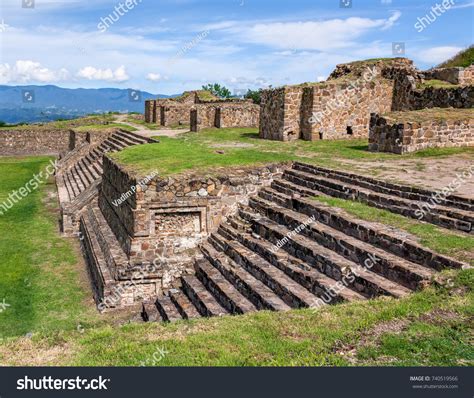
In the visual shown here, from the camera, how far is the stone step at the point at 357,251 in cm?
680

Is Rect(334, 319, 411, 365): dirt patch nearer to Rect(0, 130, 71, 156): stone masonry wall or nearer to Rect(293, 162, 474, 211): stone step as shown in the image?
Rect(293, 162, 474, 211): stone step

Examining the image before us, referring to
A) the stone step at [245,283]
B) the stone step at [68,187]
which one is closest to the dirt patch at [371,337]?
the stone step at [245,283]

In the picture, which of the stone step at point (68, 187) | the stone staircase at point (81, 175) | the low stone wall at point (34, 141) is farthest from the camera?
the low stone wall at point (34, 141)

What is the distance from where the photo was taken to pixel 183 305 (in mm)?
9656

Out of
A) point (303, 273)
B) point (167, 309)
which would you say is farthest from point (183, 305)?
point (303, 273)

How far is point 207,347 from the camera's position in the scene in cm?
506

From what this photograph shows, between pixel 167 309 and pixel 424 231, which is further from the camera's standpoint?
pixel 167 309

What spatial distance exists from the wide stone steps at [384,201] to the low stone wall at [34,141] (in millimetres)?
28352

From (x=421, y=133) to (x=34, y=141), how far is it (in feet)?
102

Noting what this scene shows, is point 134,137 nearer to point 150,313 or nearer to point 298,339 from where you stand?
point 150,313

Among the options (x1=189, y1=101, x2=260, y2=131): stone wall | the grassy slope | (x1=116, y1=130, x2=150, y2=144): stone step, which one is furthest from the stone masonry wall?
the grassy slope

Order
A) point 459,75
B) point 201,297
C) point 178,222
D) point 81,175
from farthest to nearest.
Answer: point 81,175
point 459,75
point 178,222
point 201,297

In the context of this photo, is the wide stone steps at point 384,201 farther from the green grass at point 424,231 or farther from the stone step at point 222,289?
the stone step at point 222,289

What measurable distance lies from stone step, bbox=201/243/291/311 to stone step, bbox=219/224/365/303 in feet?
1.61
